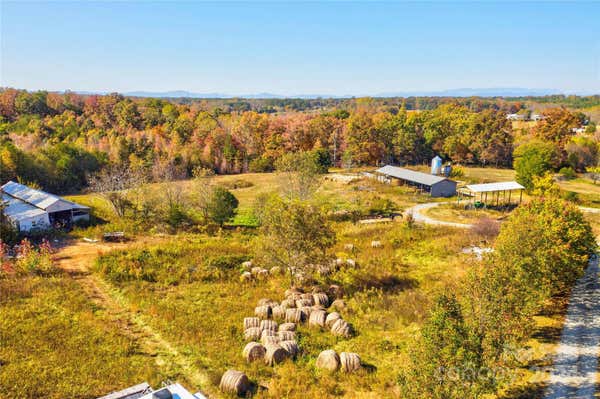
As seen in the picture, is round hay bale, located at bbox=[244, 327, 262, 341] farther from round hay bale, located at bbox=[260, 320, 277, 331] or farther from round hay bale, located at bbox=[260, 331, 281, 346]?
round hay bale, located at bbox=[260, 331, 281, 346]

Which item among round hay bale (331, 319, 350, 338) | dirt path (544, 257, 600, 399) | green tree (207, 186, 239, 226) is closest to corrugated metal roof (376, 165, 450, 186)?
green tree (207, 186, 239, 226)

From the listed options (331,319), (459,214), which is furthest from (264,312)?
(459,214)

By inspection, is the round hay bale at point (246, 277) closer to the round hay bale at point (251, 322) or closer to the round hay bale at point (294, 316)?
the round hay bale at point (294, 316)

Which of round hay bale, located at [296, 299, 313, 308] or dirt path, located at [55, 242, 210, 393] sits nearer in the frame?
dirt path, located at [55, 242, 210, 393]

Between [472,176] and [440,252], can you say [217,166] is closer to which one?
[472,176]

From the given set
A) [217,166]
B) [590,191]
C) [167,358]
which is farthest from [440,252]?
[217,166]
